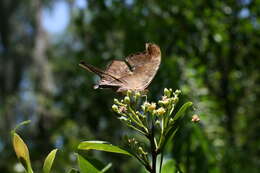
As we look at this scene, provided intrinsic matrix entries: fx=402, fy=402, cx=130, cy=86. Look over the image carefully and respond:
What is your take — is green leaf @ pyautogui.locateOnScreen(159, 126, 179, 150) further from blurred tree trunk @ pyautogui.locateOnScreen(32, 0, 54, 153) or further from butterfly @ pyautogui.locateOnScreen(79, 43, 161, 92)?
blurred tree trunk @ pyautogui.locateOnScreen(32, 0, 54, 153)

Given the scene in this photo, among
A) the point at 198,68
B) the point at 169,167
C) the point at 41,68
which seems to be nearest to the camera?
the point at 169,167

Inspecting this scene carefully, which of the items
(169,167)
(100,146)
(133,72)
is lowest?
(169,167)

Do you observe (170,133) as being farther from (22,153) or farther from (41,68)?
(41,68)

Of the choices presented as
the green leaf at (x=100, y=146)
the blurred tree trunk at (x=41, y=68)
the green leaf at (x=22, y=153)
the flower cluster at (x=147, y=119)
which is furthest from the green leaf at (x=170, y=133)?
the blurred tree trunk at (x=41, y=68)

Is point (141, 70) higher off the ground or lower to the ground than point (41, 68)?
higher

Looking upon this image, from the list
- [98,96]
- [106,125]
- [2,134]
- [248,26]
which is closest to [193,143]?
[248,26]

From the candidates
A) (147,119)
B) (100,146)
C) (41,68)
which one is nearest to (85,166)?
(100,146)

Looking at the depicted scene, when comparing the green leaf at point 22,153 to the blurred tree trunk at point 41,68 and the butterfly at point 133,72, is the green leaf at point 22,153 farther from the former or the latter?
the blurred tree trunk at point 41,68

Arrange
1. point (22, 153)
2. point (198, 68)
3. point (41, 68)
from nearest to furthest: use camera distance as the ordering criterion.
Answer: point (22, 153), point (198, 68), point (41, 68)
